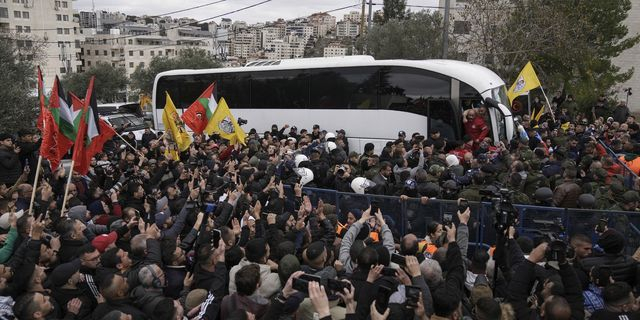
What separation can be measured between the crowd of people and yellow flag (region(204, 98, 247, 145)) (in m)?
2.75

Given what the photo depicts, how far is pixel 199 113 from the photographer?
486 inches

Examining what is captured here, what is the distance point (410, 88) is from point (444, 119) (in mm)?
1264

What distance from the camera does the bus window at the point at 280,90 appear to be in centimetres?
1568

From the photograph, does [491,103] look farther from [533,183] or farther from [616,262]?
[616,262]

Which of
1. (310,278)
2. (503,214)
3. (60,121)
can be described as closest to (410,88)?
(60,121)

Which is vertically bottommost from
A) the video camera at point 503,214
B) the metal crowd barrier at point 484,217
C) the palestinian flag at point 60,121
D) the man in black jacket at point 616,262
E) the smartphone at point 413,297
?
the metal crowd barrier at point 484,217

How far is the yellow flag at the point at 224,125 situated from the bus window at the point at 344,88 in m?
3.55

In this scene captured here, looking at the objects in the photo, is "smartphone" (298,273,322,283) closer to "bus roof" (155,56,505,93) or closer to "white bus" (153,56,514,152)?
"white bus" (153,56,514,152)

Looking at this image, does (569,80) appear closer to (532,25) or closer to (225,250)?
(532,25)

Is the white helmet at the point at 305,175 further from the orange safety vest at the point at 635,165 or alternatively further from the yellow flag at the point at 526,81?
the yellow flag at the point at 526,81

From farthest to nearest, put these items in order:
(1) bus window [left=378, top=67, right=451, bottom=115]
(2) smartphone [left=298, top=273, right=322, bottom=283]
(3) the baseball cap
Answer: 1. (1) bus window [left=378, top=67, right=451, bottom=115]
2. (3) the baseball cap
3. (2) smartphone [left=298, top=273, right=322, bottom=283]

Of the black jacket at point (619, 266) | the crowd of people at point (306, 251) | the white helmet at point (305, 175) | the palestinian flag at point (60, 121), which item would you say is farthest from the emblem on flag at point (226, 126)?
the black jacket at point (619, 266)

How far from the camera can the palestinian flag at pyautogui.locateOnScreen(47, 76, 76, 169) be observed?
26.4ft

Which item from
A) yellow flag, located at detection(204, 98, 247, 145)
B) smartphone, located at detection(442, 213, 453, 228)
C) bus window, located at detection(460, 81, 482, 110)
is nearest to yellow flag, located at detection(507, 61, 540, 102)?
bus window, located at detection(460, 81, 482, 110)
